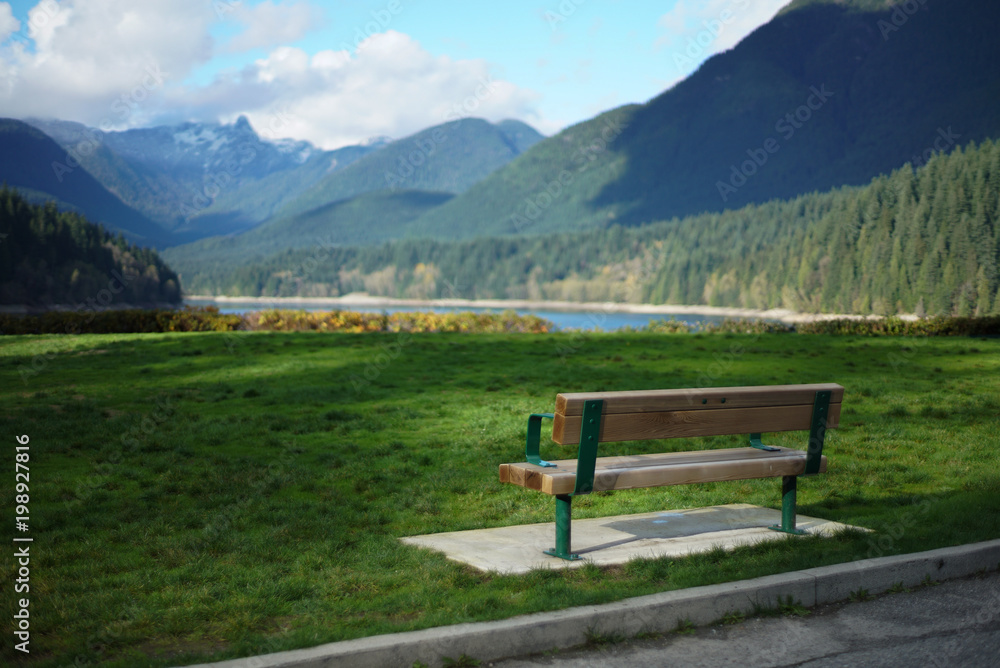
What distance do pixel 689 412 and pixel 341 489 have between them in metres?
3.98

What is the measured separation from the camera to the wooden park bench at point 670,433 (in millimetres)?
5949

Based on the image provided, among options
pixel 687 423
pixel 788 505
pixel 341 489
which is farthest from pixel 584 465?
pixel 341 489

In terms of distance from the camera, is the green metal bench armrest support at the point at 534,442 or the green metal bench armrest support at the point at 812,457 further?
the green metal bench armrest support at the point at 812,457

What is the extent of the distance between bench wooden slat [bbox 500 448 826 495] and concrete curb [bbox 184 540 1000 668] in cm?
105

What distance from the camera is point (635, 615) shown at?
4.98 metres

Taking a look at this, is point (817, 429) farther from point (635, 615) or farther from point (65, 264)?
point (65, 264)

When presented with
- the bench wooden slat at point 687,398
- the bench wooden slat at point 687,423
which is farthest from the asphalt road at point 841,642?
the bench wooden slat at point 687,398

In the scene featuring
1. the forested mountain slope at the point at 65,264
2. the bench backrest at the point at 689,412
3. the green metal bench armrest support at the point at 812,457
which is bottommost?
the green metal bench armrest support at the point at 812,457

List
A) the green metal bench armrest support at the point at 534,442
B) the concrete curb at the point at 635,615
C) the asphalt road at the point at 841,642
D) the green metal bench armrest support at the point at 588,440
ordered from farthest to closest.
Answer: the green metal bench armrest support at the point at 534,442 → the green metal bench armrest support at the point at 588,440 → the asphalt road at the point at 841,642 → the concrete curb at the point at 635,615

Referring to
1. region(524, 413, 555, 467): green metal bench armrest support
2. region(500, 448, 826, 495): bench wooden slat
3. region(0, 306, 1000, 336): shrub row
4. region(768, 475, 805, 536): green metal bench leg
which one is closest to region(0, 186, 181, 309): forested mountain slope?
region(0, 306, 1000, 336): shrub row

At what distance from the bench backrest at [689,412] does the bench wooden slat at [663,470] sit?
26 centimetres

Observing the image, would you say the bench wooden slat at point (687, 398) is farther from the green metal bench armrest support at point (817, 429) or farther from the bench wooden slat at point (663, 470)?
the bench wooden slat at point (663, 470)

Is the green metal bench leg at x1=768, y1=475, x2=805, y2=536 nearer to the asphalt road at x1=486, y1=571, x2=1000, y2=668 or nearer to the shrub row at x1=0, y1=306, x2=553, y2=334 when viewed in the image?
the asphalt road at x1=486, y1=571, x2=1000, y2=668

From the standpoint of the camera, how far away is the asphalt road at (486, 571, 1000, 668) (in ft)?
15.2
